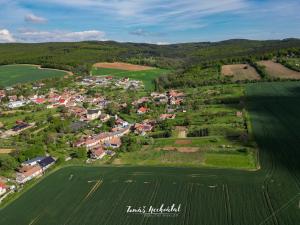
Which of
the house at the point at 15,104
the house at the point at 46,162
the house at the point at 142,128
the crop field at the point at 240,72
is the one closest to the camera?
the house at the point at 46,162

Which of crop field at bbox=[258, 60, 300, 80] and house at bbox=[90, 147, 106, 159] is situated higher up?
crop field at bbox=[258, 60, 300, 80]

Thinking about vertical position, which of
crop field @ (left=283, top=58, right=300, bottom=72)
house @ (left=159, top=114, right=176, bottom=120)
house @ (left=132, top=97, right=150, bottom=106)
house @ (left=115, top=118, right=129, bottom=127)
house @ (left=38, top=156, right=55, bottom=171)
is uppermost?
crop field @ (left=283, top=58, right=300, bottom=72)

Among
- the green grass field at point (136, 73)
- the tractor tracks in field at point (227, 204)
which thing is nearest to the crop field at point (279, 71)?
the green grass field at point (136, 73)

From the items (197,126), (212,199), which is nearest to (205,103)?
(197,126)

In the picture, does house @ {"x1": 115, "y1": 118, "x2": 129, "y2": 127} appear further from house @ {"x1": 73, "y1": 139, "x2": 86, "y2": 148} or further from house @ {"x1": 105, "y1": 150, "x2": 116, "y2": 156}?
house @ {"x1": 105, "y1": 150, "x2": 116, "y2": 156}

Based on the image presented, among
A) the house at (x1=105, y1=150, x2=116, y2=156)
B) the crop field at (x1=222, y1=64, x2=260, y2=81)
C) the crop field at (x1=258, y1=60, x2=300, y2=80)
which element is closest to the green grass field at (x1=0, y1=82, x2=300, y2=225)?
the house at (x1=105, y1=150, x2=116, y2=156)

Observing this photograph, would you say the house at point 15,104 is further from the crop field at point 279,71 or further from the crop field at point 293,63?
the crop field at point 293,63

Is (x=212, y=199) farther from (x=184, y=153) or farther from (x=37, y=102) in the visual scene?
(x=37, y=102)

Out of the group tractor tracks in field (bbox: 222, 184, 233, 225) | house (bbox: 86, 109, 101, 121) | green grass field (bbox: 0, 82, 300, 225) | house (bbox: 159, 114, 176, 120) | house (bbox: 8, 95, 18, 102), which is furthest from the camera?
house (bbox: 8, 95, 18, 102)
